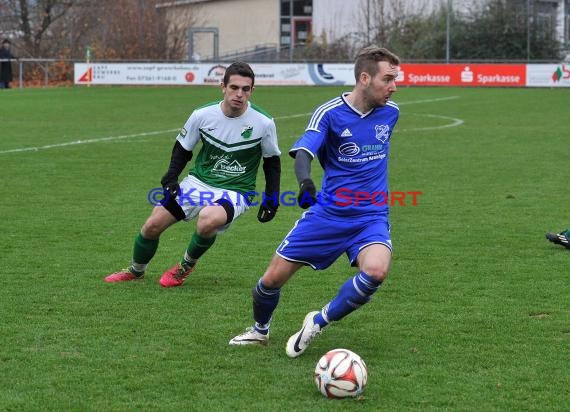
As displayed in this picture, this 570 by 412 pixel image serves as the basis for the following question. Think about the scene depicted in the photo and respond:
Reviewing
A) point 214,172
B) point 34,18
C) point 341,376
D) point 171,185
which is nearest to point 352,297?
point 341,376

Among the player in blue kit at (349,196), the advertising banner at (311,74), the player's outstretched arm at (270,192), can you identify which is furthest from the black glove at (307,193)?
the advertising banner at (311,74)

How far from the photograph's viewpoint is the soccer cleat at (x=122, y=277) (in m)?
7.96

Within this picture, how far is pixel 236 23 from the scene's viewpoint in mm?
57312

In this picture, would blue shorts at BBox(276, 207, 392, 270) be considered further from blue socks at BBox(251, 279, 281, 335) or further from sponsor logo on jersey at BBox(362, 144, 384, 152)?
sponsor logo on jersey at BBox(362, 144, 384, 152)

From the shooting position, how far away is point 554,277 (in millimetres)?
8195

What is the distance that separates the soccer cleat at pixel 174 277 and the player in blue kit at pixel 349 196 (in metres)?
1.91

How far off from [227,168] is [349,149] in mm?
1982

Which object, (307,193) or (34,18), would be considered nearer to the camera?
(307,193)

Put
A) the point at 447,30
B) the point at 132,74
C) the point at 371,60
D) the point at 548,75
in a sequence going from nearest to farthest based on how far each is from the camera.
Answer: the point at 371,60 < the point at 548,75 < the point at 132,74 < the point at 447,30

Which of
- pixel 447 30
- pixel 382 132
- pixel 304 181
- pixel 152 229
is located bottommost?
pixel 152 229

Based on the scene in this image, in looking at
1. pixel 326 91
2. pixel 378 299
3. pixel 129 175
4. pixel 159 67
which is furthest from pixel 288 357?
pixel 159 67

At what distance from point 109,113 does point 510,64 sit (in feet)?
64.5

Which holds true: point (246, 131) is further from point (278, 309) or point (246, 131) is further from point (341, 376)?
point (341, 376)

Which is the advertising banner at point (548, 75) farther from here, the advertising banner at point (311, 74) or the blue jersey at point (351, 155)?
the blue jersey at point (351, 155)
